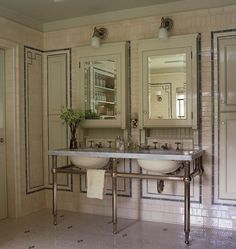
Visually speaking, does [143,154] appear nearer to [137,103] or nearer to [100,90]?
[137,103]

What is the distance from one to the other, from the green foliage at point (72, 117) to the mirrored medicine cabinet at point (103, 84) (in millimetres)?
84

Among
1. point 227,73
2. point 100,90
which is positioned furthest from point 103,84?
point 227,73

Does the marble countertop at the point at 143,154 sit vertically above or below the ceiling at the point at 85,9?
below

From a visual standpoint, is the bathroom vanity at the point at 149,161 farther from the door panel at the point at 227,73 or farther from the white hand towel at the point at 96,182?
the door panel at the point at 227,73

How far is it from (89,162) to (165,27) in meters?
1.64

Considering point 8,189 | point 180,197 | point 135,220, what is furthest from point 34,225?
point 180,197

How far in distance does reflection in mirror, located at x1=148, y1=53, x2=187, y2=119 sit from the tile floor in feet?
3.90

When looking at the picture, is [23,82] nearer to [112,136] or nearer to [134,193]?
[112,136]

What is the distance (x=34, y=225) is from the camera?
3703 millimetres

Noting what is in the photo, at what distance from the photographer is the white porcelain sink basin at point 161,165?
3222 mm

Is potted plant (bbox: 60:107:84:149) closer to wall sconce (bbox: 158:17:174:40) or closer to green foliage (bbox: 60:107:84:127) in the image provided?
green foliage (bbox: 60:107:84:127)

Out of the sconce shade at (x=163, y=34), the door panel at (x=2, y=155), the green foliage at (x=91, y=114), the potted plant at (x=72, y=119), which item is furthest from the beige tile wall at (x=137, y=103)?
the door panel at (x=2, y=155)

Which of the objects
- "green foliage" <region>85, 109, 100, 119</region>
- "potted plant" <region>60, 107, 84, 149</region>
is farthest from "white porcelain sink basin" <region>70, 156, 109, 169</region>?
"green foliage" <region>85, 109, 100, 119</region>

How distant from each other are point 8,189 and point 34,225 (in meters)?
0.56
